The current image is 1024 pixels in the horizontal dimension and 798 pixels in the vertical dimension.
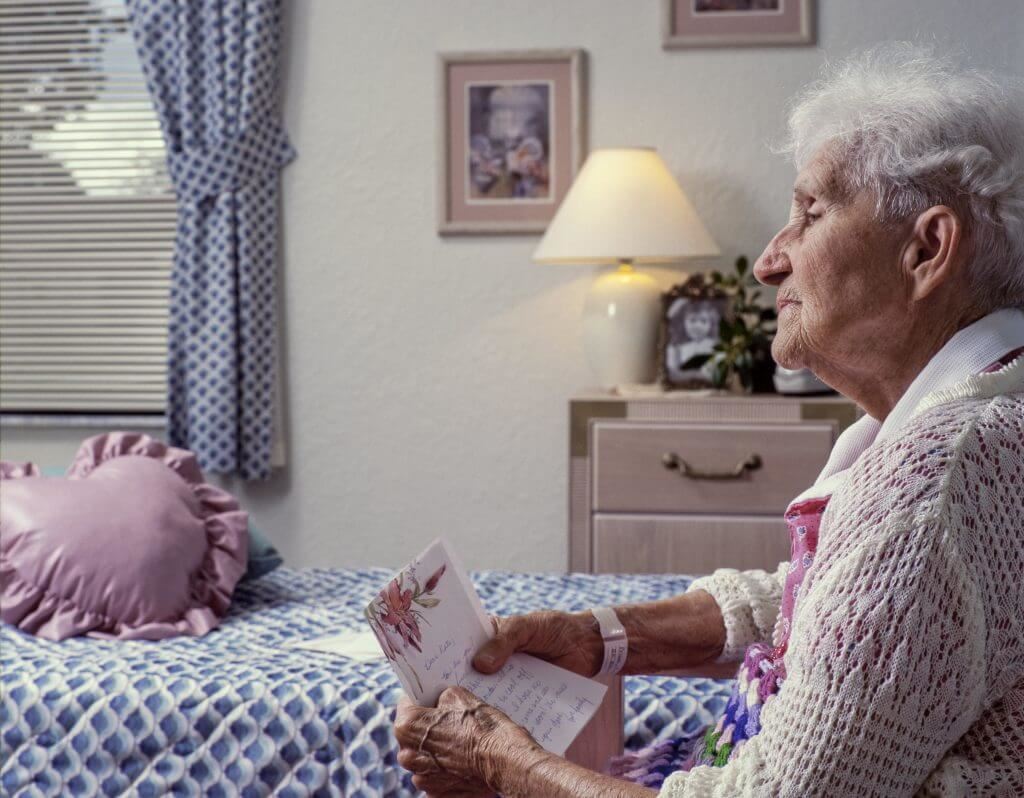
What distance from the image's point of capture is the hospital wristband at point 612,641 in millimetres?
1580

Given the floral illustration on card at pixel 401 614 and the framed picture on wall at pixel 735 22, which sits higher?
the framed picture on wall at pixel 735 22

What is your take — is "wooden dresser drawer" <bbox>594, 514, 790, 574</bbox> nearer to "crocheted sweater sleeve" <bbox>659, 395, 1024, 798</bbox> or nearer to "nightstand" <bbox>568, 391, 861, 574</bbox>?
"nightstand" <bbox>568, 391, 861, 574</bbox>

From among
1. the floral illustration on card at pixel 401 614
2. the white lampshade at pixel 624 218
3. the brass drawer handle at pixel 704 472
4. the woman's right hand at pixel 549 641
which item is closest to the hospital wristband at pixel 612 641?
the woman's right hand at pixel 549 641

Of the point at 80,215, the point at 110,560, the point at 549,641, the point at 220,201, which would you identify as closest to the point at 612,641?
the point at 549,641

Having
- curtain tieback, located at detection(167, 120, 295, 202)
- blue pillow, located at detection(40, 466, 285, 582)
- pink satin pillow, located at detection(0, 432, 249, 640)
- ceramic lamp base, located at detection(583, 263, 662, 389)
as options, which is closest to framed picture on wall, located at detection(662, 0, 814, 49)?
ceramic lamp base, located at detection(583, 263, 662, 389)

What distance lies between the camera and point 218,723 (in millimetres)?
1851

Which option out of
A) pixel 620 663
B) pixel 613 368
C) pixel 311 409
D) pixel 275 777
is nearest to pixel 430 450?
pixel 311 409

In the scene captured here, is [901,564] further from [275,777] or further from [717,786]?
[275,777]

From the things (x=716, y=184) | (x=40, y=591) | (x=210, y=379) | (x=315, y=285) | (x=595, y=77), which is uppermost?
(x=595, y=77)

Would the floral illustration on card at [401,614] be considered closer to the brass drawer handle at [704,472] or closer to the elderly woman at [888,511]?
the elderly woman at [888,511]

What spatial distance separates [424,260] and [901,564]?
300 centimetres

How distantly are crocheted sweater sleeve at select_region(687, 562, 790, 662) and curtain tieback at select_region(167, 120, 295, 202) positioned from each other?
2.56m

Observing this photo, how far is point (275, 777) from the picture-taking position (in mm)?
1835

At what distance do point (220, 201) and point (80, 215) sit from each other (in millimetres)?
543
